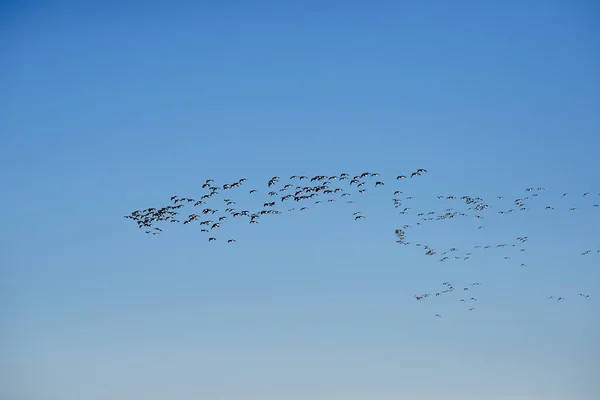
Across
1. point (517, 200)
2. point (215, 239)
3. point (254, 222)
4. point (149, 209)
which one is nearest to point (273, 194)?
point (254, 222)

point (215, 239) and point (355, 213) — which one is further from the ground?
point (355, 213)

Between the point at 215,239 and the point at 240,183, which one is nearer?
the point at 215,239

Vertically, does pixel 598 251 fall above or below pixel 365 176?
below

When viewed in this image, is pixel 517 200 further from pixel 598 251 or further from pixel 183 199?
pixel 183 199

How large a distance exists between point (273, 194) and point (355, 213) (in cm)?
1250

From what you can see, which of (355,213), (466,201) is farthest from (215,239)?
(466,201)

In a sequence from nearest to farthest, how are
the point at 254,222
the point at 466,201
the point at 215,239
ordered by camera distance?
1. the point at 215,239
2. the point at 254,222
3. the point at 466,201

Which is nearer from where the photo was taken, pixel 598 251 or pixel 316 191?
pixel 316 191

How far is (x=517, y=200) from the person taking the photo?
314 feet

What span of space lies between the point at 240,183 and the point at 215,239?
37.4ft

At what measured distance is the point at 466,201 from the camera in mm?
97500

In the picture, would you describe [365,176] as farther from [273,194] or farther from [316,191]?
[273,194]

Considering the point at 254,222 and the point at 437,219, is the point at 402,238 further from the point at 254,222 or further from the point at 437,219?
the point at 254,222

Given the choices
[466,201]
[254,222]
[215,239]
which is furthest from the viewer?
[466,201]
